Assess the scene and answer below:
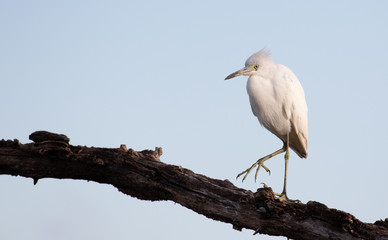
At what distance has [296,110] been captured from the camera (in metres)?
7.20

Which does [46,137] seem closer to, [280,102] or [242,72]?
[242,72]

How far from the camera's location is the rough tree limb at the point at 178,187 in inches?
169

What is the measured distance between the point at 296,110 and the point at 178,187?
10.5 ft

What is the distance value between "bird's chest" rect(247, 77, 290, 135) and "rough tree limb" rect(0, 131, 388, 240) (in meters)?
2.74

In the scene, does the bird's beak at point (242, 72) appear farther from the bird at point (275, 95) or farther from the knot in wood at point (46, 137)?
the knot in wood at point (46, 137)

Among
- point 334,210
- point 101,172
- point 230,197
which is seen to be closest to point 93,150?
point 101,172

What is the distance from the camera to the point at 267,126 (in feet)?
24.2

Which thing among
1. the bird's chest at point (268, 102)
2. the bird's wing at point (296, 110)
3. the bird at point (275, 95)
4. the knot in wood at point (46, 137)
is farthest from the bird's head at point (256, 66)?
the knot in wood at point (46, 137)

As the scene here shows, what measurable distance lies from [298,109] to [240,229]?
10.4 ft

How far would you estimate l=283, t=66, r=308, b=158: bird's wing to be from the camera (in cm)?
709

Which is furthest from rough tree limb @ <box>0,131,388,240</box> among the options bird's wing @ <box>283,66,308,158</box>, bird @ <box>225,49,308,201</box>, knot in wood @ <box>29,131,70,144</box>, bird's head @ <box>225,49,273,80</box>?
bird's wing @ <box>283,66,308,158</box>

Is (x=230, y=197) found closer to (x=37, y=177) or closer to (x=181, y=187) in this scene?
(x=181, y=187)

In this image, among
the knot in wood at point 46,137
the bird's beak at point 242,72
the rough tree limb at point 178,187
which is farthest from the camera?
the bird's beak at point 242,72

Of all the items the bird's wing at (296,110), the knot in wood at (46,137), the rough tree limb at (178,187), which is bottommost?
the rough tree limb at (178,187)
